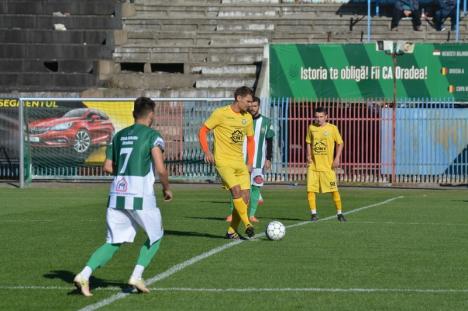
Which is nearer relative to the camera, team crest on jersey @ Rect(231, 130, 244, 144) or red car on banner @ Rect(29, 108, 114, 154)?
team crest on jersey @ Rect(231, 130, 244, 144)

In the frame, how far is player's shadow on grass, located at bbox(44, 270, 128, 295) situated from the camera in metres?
Result: 11.1

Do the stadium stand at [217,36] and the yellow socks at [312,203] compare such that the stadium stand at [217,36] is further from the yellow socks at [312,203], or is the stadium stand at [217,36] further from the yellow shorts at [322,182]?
the yellow socks at [312,203]

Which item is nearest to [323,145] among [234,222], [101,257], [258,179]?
[258,179]

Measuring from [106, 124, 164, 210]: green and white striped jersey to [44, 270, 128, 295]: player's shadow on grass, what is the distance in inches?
35.0

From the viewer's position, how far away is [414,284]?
11.3 m

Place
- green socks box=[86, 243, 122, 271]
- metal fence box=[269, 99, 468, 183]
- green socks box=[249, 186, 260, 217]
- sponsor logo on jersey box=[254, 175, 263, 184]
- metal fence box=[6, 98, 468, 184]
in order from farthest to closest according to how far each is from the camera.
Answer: metal fence box=[269, 99, 468, 183] < metal fence box=[6, 98, 468, 184] < sponsor logo on jersey box=[254, 175, 263, 184] < green socks box=[249, 186, 260, 217] < green socks box=[86, 243, 122, 271]

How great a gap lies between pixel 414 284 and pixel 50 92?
1117 inches

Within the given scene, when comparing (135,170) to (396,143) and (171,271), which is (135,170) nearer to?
(171,271)

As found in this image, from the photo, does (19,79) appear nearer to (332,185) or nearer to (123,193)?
(332,185)

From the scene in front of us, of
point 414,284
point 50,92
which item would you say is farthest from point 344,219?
point 50,92

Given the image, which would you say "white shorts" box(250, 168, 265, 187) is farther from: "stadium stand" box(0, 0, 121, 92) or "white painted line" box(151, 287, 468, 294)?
"stadium stand" box(0, 0, 121, 92)

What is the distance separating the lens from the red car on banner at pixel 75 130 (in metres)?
33.5

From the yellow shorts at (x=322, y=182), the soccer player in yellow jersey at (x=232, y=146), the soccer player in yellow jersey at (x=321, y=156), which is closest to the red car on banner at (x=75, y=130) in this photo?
the soccer player in yellow jersey at (x=321, y=156)

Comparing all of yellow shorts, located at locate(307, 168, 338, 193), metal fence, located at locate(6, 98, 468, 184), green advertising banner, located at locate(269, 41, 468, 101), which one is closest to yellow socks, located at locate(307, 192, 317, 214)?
yellow shorts, located at locate(307, 168, 338, 193)
